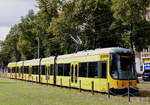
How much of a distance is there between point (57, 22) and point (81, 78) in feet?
54.2

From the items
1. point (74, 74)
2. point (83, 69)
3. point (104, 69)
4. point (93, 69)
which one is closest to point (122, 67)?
point (104, 69)

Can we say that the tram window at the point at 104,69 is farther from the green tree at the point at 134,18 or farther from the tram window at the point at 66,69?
the green tree at the point at 134,18

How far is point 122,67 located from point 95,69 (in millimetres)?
2622

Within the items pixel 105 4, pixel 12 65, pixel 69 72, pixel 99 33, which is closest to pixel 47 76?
pixel 69 72

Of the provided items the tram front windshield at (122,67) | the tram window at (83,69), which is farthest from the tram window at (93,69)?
the tram front windshield at (122,67)

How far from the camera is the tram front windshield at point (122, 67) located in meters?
21.1

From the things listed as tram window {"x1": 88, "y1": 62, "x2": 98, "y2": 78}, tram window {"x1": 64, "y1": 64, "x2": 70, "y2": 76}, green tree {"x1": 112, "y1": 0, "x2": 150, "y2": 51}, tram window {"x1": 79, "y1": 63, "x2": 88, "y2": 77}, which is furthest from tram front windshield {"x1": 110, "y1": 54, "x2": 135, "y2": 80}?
green tree {"x1": 112, "y1": 0, "x2": 150, "y2": 51}

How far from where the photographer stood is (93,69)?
23547 millimetres

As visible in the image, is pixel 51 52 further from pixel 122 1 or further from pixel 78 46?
pixel 122 1

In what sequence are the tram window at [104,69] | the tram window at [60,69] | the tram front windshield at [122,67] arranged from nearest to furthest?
the tram front windshield at [122,67]
the tram window at [104,69]
the tram window at [60,69]

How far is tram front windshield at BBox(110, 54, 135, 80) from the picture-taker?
21094 mm

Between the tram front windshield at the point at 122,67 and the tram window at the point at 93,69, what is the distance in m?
2.03

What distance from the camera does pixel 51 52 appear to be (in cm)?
6138

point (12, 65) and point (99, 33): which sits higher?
point (99, 33)
